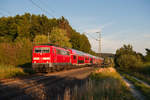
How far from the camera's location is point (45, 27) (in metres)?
61.5

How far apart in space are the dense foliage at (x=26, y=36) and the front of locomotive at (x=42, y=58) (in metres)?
8.25

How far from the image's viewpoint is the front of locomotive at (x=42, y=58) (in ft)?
59.0

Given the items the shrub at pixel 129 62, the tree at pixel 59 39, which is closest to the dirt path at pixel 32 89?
the shrub at pixel 129 62

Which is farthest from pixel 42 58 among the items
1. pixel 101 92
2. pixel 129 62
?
pixel 129 62

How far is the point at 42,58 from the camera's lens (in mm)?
18438

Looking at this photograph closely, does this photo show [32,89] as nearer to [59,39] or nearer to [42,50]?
[42,50]

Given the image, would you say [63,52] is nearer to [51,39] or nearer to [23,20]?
[51,39]

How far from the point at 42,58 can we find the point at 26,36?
37913 mm

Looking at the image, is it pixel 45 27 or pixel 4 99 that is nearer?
pixel 4 99

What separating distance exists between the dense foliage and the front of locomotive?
8.25 metres

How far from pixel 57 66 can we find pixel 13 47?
10940 millimetres

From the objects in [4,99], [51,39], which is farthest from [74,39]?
[4,99]

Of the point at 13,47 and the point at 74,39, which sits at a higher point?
the point at 74,39

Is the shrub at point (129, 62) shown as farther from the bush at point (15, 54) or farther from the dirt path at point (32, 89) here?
the dirt path at point (32, 89)
